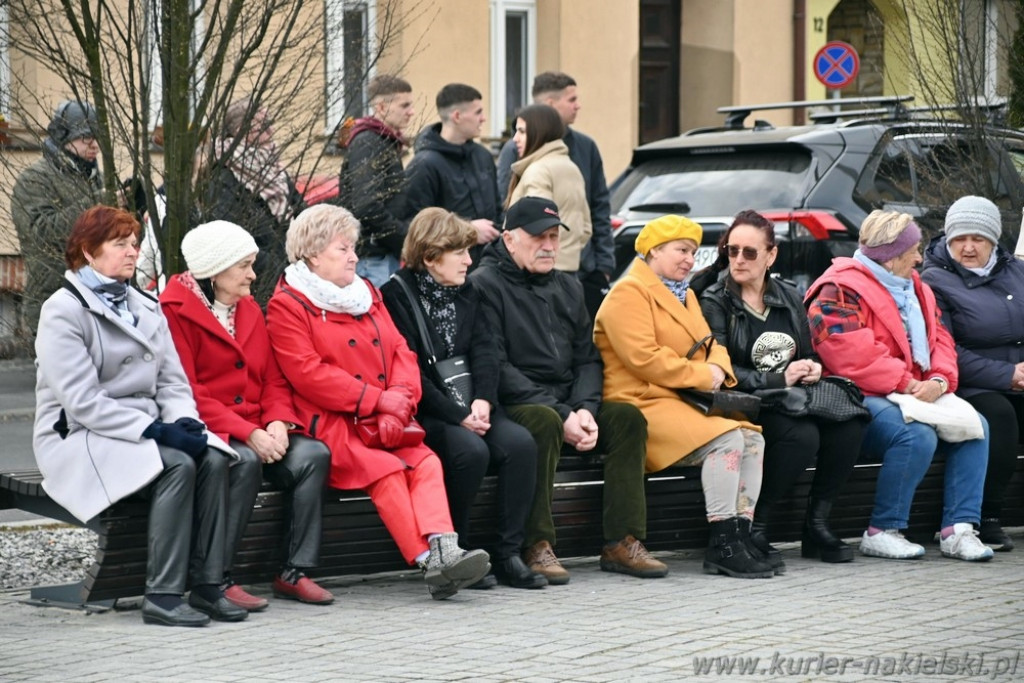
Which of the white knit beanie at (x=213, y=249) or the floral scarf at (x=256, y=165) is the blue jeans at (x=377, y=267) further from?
the white knit beanie at (x=213, y=249)

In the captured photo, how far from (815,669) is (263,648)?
190 centimetres

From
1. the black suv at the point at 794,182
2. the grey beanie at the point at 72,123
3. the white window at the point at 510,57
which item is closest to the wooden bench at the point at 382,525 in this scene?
the grey beanie at the point at 72,123

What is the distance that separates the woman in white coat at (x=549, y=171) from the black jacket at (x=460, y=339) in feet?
8.43

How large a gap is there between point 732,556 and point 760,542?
0.26m

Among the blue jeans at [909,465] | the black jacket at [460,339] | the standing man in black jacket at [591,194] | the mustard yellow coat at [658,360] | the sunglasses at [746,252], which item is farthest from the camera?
the standing man in black jacket at [591,194]

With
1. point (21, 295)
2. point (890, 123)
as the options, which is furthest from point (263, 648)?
point (890, 123)

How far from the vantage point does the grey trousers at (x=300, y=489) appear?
24.1 feet

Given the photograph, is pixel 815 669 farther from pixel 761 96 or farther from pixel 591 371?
pixel 761 96

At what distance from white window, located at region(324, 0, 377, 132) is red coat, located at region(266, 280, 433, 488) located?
4.30ft

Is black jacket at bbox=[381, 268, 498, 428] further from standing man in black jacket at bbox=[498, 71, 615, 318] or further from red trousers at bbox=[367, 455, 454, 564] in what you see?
standing man in black jacket at bbox=[498, 71, 615, 318]

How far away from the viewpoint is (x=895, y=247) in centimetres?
910

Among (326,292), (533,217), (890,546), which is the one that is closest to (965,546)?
(890,546)

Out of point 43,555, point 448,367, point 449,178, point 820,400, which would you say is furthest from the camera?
point 449,178

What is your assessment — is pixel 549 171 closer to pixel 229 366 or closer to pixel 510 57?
pixel 229 366
